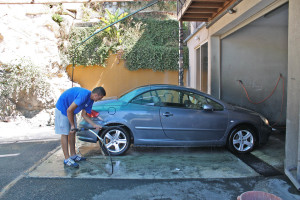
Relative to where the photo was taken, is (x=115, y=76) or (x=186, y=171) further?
(x=115, y=76)

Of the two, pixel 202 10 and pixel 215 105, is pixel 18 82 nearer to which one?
pixel 202 10

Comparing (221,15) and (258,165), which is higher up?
(221,15)

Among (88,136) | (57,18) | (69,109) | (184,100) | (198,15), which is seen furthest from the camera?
(57,18)

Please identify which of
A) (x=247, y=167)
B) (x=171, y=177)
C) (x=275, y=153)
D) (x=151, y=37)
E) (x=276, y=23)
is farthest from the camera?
(x=151, y=37)

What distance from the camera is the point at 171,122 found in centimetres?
518

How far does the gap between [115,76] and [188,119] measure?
7.75 meters

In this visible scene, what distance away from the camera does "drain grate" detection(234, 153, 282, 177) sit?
4368 millimetres

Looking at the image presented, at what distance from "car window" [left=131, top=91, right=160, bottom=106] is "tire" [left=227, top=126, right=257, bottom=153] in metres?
1.78

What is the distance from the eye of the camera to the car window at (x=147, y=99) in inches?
208

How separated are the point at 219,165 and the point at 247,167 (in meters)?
0.49

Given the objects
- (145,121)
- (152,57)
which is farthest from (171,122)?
(152,57)

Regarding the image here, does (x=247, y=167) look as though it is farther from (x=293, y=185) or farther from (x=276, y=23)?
(x=276, y=23)

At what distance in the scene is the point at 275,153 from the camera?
5.39 meters

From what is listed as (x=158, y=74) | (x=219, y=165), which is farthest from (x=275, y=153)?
(x=158, y=74)
